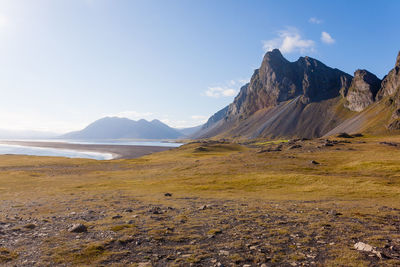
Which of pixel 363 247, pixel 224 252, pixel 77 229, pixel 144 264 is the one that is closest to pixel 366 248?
pixel 363 247

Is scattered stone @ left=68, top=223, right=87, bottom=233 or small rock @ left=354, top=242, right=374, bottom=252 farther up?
small rock @ left=354, top=242, right=374, bottom=252

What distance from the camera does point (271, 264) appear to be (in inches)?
407

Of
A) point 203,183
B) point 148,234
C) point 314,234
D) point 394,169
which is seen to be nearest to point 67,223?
point 148,234

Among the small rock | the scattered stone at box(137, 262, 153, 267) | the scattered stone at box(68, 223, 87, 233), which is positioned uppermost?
Answer: the small rock

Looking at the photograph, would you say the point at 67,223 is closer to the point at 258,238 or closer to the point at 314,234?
the point at 258,238

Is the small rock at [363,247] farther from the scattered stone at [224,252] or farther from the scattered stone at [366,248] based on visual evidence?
the scattered stone at [224,252]

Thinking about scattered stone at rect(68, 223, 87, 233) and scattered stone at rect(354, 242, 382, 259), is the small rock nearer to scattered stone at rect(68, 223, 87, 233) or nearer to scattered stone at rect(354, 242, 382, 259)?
scattered stone at rect(354, 242, 382, 259)

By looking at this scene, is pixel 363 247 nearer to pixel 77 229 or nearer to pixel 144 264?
pixel 144 264

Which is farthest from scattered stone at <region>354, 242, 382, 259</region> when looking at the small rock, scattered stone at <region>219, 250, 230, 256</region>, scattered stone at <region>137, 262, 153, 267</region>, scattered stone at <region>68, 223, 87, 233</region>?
scattered stone at <region>68, 223, 87, 233</region>

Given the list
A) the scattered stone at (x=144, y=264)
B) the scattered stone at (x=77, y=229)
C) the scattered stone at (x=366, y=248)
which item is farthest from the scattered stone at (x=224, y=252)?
the scattered stone at (x=77, y=229)

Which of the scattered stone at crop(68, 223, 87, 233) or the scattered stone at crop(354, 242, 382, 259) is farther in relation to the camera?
the scattered stone at crop(68, 223, 87, 233)

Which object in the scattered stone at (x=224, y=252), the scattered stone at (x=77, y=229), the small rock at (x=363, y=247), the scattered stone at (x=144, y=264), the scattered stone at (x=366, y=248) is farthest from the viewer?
the scattered stone at (x=77, y=229)

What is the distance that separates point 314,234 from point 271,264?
17.2ft

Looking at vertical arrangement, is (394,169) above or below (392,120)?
below
